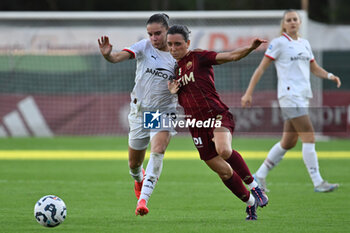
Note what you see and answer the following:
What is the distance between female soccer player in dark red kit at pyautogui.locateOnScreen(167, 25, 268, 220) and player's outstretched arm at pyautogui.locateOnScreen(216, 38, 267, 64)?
0.10 m

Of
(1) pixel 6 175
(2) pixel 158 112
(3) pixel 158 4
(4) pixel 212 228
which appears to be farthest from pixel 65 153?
(3) pixel 158 4

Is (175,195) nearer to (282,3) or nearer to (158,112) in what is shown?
(158,112)

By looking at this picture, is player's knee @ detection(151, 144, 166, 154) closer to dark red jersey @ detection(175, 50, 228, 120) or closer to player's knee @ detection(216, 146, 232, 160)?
dark red jersey @ detection(175, 50, 228, 120)

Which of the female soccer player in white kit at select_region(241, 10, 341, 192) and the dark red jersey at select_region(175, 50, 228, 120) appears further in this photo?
the female soccer player in white kit at select_region(241, 10, 341, 192)

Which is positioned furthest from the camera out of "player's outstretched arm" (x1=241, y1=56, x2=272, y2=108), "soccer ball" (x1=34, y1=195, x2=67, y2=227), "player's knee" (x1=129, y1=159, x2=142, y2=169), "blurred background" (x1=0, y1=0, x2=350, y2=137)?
"blurred background" (x1=0, y1=0, x2=350, y2=137)

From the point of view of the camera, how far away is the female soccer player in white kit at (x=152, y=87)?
7.22m

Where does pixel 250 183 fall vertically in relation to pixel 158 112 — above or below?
below

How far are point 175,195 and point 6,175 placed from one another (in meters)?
3.48

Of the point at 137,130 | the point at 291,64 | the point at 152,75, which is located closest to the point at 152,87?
the point at 152,75

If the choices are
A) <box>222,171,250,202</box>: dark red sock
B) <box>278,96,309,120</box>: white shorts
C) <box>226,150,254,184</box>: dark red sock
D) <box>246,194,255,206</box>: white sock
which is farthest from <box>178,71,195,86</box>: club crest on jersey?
<box>278,96,309,120</box>: white shorts

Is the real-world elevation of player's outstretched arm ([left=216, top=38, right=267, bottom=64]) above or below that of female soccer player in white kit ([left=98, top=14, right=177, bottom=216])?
above

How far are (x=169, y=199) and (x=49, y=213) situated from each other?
248 centimetres

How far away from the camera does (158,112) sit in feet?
24.9

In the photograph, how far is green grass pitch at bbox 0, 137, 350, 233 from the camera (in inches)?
263
